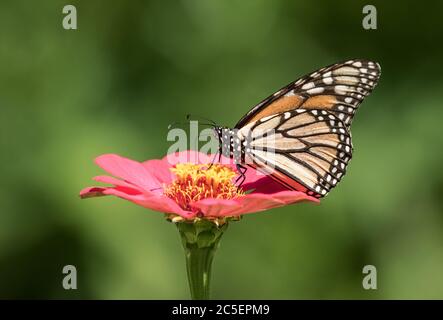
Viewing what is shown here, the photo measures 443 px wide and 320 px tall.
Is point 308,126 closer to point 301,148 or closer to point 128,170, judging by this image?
point 301,148

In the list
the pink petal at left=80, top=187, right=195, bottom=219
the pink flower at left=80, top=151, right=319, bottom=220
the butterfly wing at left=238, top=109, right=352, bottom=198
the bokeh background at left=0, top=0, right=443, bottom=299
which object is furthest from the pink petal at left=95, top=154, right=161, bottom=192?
the bokeh background at left=0, top=0, right=443, bottom=299

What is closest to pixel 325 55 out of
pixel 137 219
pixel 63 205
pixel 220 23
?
pixel 220 23

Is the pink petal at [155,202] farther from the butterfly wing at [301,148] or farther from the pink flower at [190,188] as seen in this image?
the butterfly wing at [301,148]

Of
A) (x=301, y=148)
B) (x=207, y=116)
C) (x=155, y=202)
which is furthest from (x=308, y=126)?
(x=207, y=116)

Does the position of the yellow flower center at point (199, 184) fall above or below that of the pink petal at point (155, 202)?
above

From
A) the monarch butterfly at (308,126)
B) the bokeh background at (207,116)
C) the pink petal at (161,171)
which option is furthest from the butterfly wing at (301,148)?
the bokeh background at (207,116)

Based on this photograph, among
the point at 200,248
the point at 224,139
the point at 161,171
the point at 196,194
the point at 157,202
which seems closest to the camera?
the point at 157,202

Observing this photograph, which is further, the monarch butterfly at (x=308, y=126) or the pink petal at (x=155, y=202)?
the monarch butterfly at (x=308, y=126)
